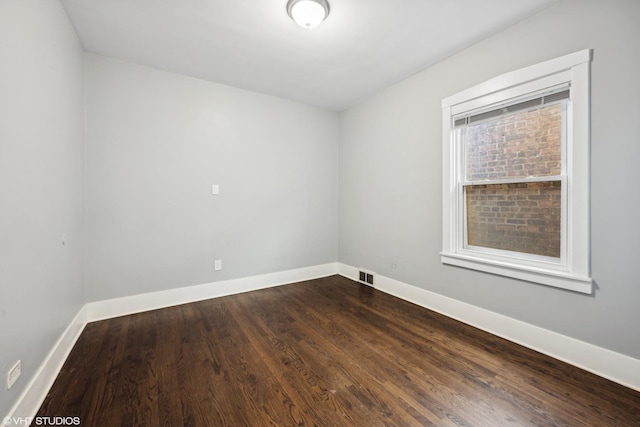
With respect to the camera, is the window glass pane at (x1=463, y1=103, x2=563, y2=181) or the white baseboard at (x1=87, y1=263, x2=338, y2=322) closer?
the window glass pane at (x1=463, y1=103, x2=563, y2=181)

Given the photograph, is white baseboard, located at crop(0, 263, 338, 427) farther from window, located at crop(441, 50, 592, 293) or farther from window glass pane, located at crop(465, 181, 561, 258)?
window glass pane, located at crop(465, 181, 561, 258)

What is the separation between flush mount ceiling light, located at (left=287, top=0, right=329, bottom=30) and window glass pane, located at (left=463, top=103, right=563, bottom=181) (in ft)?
5.66

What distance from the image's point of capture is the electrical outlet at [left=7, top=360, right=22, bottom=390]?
122cm

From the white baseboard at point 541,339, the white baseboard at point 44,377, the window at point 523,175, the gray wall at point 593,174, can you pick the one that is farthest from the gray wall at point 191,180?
the window at point 523,175

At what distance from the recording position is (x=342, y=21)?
6.85 feet

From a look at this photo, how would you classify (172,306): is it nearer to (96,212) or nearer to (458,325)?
(96,212)

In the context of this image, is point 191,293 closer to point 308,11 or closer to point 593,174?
point 308,11

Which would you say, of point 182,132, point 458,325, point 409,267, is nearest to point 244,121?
point 182,132

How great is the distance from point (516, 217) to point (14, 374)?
11.5ft

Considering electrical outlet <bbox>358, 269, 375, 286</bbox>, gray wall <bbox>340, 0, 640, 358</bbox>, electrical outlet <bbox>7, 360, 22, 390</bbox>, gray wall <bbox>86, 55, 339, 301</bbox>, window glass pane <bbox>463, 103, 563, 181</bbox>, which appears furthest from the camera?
electrical outlet <bbox>358, 269, 375, 286</bbox>

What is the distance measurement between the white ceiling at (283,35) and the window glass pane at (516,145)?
778mm

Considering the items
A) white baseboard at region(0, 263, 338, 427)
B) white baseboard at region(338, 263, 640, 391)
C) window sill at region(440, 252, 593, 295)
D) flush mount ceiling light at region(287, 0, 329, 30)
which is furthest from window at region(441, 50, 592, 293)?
white baseboard at region(0, 263, 338, 427)

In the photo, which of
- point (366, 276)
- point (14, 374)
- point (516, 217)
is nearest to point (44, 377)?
point (14, 374)

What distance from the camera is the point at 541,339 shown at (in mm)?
2012
